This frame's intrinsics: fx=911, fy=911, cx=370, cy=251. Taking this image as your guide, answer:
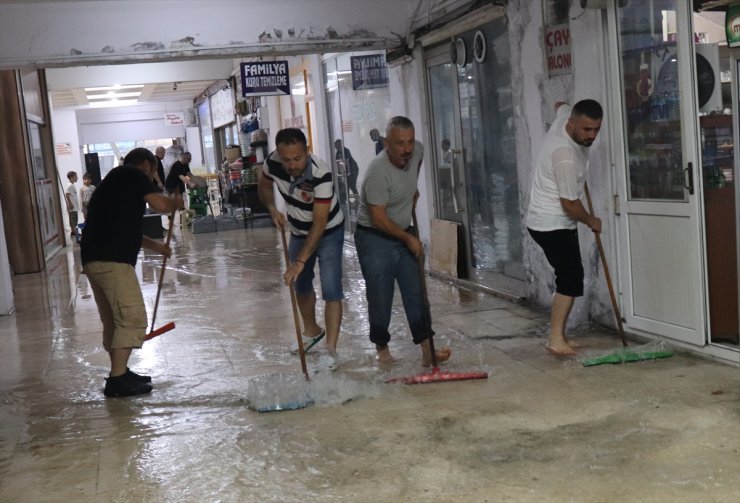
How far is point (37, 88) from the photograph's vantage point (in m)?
17.5

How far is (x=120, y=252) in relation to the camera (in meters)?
5.95

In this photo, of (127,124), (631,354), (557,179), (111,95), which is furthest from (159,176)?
(127,124)

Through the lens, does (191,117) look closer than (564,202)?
No

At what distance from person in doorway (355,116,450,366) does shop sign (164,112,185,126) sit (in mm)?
29639

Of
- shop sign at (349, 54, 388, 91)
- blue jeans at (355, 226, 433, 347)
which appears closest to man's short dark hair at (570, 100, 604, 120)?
blue jeans at (355, 226, 433, 347)

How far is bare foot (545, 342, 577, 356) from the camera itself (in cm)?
616

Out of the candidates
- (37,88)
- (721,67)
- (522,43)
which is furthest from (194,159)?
(721,67)

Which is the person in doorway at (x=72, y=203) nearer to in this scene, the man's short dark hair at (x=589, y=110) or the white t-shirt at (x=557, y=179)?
the white t-shirt at (x=557, y=179)

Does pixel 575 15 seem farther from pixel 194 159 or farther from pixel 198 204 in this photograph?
pixel 194 159

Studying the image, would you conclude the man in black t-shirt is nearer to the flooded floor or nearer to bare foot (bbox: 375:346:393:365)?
the flooded floor

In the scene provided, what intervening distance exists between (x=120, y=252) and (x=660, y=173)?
11.9 ft

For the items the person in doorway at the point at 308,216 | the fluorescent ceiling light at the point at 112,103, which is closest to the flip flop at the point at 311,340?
the person in doorway at the point at 308,216

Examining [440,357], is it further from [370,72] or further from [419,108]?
[370,72]

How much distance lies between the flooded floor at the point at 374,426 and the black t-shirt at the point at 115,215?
3.15 ft
